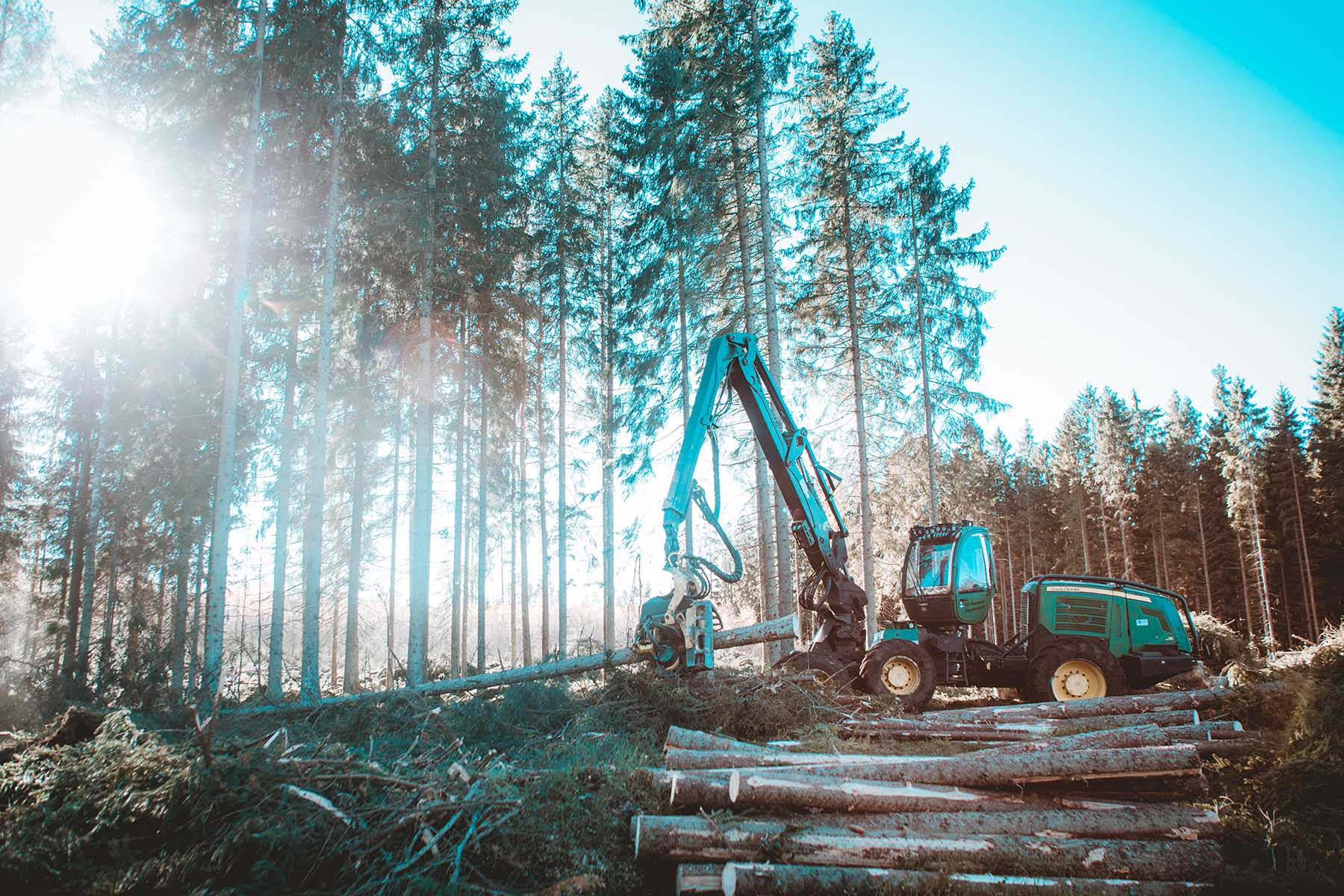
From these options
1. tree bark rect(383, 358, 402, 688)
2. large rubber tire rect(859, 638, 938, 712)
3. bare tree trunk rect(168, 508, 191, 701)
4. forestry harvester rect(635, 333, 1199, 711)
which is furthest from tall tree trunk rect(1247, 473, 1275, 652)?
bare tree trunk rect(168, 508, 191, 701)

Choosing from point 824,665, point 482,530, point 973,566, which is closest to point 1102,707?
point 973,566

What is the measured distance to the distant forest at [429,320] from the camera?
511 inches

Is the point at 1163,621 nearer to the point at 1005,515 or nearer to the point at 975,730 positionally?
the point at 975,730

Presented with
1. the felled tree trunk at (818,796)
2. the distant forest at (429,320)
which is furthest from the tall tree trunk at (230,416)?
the felled tree trunk at (818,796)

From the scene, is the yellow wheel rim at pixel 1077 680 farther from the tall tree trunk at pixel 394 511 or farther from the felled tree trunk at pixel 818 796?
the tall tree trunk at pixel 394 511

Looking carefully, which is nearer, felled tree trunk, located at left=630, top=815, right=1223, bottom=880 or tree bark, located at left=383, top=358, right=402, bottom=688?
felled tree trunk, located at left=630, top=815, right=1223, bottom=880

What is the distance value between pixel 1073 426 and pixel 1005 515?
369 inches

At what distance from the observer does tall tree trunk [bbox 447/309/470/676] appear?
1647cm

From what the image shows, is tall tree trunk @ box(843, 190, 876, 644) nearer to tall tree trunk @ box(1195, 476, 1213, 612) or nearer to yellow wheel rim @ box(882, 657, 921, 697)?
yellow wheel rim @ box(882, 657, 921, 697)

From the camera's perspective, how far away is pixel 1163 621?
392 inches

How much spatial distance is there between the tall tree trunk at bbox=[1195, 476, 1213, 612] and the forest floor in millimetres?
34876

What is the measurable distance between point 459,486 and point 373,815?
50.6 ft

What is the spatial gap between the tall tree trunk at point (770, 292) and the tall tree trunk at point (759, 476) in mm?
154

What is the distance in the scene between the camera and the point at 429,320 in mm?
13844
